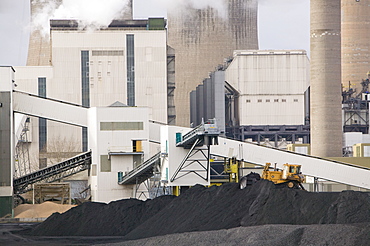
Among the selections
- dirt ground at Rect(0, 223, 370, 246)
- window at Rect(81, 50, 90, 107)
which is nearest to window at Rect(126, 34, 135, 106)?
window at Rect(81, 50, 90, 107)

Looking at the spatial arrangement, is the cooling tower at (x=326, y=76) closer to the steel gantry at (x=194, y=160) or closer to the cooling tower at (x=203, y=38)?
the cooling tower at (x=203, y=38)

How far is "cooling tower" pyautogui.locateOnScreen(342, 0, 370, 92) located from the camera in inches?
2761

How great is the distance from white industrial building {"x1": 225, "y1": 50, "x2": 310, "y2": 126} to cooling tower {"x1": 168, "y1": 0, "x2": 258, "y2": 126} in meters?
7.42

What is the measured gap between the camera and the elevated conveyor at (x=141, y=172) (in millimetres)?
39581

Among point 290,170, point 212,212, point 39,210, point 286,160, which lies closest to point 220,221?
point 212,212

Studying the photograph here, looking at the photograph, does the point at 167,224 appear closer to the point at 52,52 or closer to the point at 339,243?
the point at 339,243

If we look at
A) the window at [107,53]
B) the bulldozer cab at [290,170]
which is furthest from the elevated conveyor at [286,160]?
the window at [107,53]

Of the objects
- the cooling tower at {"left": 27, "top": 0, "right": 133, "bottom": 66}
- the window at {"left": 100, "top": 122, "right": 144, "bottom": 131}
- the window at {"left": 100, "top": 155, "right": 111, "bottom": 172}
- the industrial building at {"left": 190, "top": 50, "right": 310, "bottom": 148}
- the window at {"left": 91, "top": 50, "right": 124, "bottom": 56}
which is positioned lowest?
the window at {"left": 100, "top": 155, "right": 111, "bottom": 172}

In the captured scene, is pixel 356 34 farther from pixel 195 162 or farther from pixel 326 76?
pixel 195 162

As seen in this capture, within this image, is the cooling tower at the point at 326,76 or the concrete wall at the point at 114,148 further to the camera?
the cooling tower at the point at 326,76

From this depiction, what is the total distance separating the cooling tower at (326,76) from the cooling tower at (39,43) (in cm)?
2337

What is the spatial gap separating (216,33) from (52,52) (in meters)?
16.2

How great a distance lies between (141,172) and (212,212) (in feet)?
54.4

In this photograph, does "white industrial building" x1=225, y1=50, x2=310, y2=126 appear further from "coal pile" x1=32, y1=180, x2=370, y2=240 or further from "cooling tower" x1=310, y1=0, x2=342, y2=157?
"coal pile" x1=32, y1=180, x2=370, y2=240
